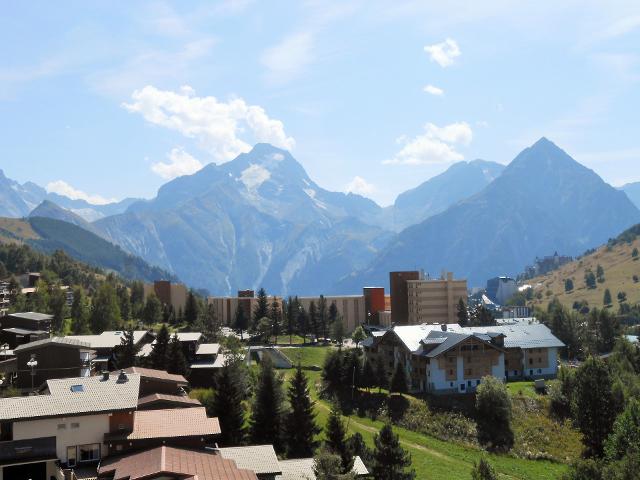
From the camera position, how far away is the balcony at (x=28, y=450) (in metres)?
38.5

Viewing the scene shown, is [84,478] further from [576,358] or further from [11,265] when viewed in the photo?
[11,265]

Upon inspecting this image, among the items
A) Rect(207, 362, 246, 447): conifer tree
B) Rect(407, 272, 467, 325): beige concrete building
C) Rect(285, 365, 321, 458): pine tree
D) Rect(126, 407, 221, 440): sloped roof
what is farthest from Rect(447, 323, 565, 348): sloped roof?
Rect(126, 407, 221, 440): sloped roof

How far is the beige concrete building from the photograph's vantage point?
16212 centimetres

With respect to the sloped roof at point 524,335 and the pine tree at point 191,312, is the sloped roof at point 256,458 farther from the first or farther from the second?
the pine tree at point 191,312

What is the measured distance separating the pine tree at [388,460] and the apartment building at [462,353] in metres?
38.3

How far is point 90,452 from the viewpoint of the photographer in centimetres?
4138

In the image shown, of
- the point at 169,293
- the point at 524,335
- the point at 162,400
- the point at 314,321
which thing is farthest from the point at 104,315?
the point at 524,335

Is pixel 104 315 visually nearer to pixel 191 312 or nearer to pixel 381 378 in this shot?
pixel 191 312

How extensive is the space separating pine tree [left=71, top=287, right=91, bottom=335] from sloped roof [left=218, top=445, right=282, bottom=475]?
225 feet

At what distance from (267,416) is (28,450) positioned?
23829 millimetres

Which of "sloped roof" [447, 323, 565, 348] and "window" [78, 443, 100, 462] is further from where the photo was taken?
"sloped roof" [447, 323, 565, 348]

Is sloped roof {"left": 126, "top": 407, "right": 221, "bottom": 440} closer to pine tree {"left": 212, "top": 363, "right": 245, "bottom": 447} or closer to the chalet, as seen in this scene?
pine tree {"left": 212, "top": 363, "right": 245, "bottom": 447}

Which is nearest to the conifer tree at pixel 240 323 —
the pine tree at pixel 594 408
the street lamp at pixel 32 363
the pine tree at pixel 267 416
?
the street lamp at pixel 32 363


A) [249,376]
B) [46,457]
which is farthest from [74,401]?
[249,376]
